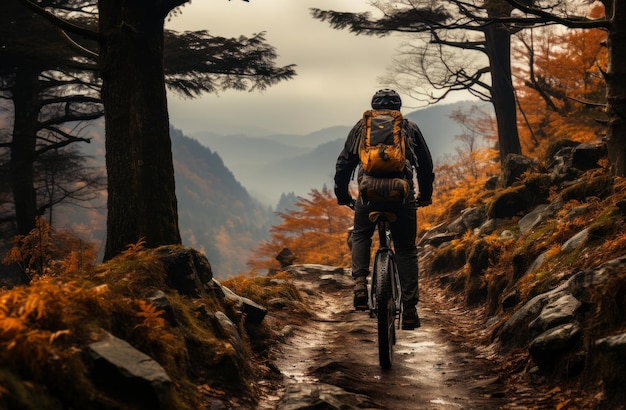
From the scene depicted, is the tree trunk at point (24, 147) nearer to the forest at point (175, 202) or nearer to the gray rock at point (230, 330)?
the forest at point (175, 202)

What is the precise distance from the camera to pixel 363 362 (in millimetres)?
6051

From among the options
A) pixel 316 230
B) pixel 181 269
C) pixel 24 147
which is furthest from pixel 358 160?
pixel 316 230

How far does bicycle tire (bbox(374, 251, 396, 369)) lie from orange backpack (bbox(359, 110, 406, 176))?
0.85 meters

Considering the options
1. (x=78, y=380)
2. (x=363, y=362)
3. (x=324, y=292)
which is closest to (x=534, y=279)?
(x=363, y=362)

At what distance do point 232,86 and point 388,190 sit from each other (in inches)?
377

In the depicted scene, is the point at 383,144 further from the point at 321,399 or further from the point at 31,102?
the point at 31,102

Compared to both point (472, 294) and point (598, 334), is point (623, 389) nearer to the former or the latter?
point (598, 334)

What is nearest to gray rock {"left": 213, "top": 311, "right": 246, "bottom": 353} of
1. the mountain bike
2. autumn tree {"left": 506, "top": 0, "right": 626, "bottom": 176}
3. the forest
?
the forest

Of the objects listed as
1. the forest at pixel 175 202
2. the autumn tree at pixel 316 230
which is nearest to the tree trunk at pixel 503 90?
the forest at pixel 175 202

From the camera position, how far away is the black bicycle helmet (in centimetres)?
601

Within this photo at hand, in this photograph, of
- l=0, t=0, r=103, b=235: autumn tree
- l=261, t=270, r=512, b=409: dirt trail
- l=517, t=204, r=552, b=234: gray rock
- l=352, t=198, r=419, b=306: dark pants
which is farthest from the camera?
l=0, t=0, r=103, b=235: autumn tree

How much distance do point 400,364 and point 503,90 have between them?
13089 mm

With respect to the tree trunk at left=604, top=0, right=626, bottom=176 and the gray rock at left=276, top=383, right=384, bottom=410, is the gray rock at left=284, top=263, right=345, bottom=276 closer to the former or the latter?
the tree trunk at left=604, top=0, right=626, bottom=176

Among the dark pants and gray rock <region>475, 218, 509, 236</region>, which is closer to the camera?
A: the dark pants
